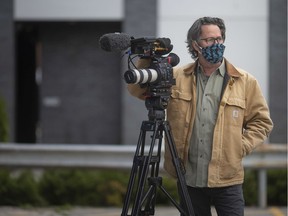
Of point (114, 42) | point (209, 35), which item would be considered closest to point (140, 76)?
point (114, 42)

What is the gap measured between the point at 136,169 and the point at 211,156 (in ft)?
1.54

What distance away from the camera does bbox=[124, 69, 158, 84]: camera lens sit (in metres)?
4.11

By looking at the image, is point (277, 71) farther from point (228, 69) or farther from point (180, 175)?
point (180, 175)

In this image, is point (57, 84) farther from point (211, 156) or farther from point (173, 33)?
point (211, 156)

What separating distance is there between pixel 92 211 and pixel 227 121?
4239 millimetres

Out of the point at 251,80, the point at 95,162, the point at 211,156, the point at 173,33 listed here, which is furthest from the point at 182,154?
the point at 173,33

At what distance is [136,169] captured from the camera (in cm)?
433

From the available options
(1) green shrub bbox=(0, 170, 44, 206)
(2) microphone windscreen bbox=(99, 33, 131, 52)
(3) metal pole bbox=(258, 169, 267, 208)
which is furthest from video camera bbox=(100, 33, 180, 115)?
(1) green shrub bbox=(0, 170, 44, 206)

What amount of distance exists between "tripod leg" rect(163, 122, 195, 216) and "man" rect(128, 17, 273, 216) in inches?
4.6

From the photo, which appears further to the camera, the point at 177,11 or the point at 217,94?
the point at 177,11

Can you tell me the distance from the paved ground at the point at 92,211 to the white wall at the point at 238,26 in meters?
3.90

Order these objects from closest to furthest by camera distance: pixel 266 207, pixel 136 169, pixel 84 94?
pixel 136 169 < pixel 266 207 < pixel 84 94

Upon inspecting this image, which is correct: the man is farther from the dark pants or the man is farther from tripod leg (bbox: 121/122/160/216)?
tripod leg (bbox: 121/122/160/216)

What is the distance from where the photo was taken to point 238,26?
1193 centimetres
